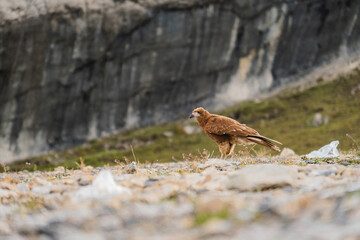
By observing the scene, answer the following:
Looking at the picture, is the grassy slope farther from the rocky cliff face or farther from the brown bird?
the brown bird

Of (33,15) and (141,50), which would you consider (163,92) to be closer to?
(141,50)

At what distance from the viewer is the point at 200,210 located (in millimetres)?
4934

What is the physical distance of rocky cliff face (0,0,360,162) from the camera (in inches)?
1419

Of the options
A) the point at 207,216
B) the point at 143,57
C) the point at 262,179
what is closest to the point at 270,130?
the point at 143,57

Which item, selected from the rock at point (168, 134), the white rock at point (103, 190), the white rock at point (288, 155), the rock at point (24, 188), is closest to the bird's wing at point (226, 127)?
the white rock at point (288, 155)

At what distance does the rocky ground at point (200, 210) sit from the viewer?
4.35m

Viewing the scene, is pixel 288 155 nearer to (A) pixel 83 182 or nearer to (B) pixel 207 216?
(A) pixel 83 182

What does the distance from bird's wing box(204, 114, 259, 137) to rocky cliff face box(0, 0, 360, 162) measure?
24822mm

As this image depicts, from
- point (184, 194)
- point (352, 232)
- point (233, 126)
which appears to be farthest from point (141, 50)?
point (352, 232)

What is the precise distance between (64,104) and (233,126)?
28132 millimetres

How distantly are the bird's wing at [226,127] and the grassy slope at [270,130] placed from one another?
730 inches

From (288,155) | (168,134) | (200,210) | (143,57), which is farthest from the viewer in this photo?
(168,134)

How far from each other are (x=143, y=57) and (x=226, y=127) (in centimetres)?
2770

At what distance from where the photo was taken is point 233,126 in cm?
1354
